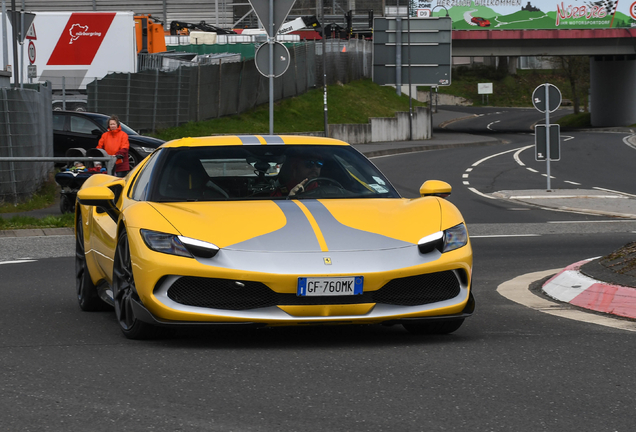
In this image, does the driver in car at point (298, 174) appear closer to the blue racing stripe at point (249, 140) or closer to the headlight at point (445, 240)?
the blue racing stripe at point (249, 140)

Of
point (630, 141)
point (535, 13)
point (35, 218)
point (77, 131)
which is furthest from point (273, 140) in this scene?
point (535, 13)

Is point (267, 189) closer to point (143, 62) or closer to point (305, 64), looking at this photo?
point (143, 62)

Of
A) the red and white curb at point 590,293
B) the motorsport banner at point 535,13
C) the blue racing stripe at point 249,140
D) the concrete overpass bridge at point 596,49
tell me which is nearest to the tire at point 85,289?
the blue racing stripe at point 249,140

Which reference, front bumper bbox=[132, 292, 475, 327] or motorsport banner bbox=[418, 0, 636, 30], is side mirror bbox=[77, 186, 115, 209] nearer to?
front bumper bbox=[132, 292, 475, 327]

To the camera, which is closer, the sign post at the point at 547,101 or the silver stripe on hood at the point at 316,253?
the silver stripe on hood at the point at 316,253

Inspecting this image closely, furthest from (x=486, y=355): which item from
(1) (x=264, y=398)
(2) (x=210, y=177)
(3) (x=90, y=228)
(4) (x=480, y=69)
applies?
(4) (x=480, y=69)

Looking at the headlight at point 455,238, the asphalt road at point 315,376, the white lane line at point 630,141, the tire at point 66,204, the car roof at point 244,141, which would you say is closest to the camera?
the asphalt road at point 315,376

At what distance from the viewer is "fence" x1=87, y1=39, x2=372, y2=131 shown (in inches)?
1339

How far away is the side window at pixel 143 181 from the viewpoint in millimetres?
6758

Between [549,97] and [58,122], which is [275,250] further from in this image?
[58,122]

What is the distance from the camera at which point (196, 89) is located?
1569 inches

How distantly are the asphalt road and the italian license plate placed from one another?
0.32 m

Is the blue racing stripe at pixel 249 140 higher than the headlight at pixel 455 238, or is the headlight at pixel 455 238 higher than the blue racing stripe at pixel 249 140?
the blue racing stripe at pixel 249 140

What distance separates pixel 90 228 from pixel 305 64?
1811 inches
